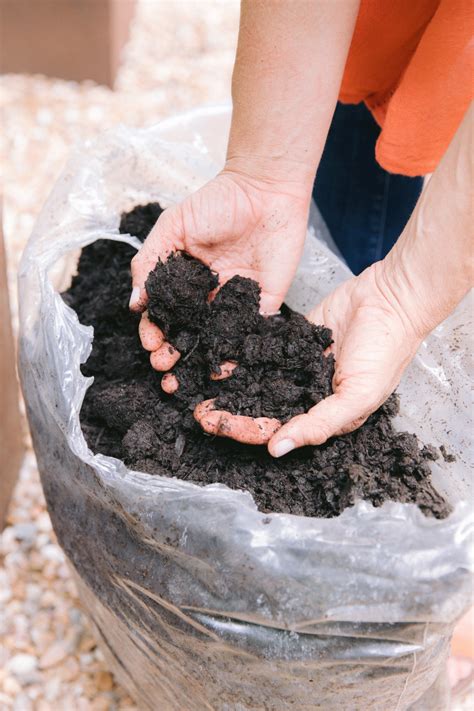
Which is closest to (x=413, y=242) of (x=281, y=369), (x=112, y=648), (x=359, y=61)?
(x=281, y=369)

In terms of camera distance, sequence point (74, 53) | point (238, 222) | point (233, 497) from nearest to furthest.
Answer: point (233, 497), point (238, 222), point (74, 53)

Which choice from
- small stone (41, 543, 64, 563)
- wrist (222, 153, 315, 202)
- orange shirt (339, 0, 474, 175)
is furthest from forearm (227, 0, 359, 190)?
small stone (41, 543, 64, 563)

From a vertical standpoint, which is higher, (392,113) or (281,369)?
(392,113)

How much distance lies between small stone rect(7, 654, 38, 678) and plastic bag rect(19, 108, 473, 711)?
235mm

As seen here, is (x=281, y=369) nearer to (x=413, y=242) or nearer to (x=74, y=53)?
(x=413, y=242)

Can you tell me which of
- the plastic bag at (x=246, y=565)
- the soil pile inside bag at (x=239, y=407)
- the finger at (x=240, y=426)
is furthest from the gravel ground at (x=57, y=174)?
the finger at (x=240, y=426)

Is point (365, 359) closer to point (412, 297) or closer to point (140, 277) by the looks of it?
point (412, 297)

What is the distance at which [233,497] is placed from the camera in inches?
29.0

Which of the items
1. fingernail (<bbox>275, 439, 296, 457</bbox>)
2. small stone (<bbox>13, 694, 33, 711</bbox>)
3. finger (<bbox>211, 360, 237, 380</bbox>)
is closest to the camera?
fingernail (<bbox>275, 439, 296, 457</bbox>)

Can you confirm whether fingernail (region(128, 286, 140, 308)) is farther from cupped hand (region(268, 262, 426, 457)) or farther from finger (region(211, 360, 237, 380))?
cupped hand (region(268, 262, 426, 457))

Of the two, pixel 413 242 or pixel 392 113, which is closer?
pixel 413 242

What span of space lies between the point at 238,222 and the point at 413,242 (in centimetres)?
26

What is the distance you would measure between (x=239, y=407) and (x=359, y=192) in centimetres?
61

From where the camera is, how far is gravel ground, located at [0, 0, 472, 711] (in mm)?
1192
